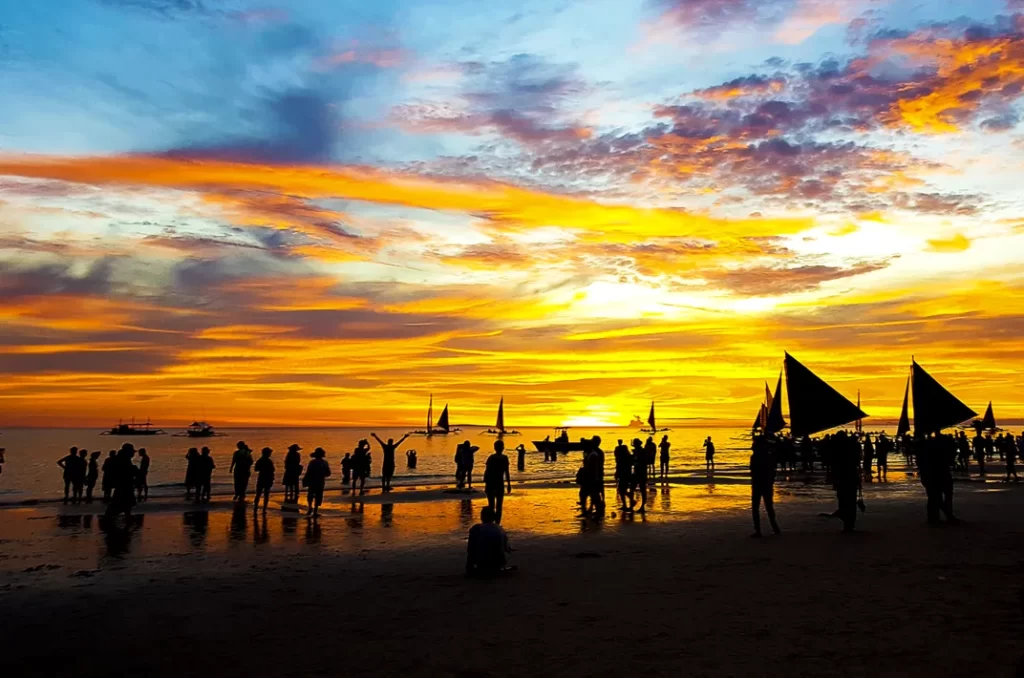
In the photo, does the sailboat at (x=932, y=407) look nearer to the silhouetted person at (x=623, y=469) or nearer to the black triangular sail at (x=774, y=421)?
the silhouetted person at (x=623, y=469)

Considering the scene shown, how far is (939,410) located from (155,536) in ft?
67.7

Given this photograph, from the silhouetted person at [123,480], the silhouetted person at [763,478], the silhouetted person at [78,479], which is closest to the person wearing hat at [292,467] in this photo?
the silhouetted person at [123,480]

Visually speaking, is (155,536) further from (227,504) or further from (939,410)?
(939,410)

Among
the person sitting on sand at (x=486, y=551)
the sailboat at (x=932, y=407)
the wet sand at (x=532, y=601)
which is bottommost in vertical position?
the wet sand at (x=532, y=601)

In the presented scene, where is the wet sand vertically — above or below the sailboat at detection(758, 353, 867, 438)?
below

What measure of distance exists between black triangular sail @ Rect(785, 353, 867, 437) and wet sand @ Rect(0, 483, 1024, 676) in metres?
2.55

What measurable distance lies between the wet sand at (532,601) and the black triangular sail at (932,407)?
276 centimetres

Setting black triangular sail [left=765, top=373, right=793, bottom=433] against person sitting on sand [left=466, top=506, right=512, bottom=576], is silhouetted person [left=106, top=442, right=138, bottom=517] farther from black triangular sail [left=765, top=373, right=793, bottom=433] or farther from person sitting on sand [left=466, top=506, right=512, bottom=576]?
black triangular sail [left=765, top=373, right=793, bottom=433]

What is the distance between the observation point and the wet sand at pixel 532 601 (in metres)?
7.85

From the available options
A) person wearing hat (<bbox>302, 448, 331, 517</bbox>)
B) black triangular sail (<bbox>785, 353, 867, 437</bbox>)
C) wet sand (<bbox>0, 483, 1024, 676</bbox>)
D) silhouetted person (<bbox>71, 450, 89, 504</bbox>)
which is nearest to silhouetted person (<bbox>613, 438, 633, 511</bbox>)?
wet sand (<bbox>0, 483, 1024, 676</bbox>)

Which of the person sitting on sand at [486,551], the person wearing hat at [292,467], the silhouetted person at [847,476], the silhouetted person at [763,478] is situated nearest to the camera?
the person sitting on sand at [486,551]

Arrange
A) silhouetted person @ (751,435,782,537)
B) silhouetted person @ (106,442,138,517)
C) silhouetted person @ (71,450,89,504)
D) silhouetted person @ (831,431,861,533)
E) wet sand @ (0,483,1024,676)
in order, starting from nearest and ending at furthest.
A: wet sand @ (0,483,1024,676) → silhouetted person @ (751,435,782,537) → silhouetted person @ (831,431,861,533) → silhouetted person @ (106,442,138,517) → silhouetted person @ (71,450,89,504)

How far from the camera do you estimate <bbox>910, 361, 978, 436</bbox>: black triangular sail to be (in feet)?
66.7

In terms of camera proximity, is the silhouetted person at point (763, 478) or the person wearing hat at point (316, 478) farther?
the person wearing hat at point (316, 478)
